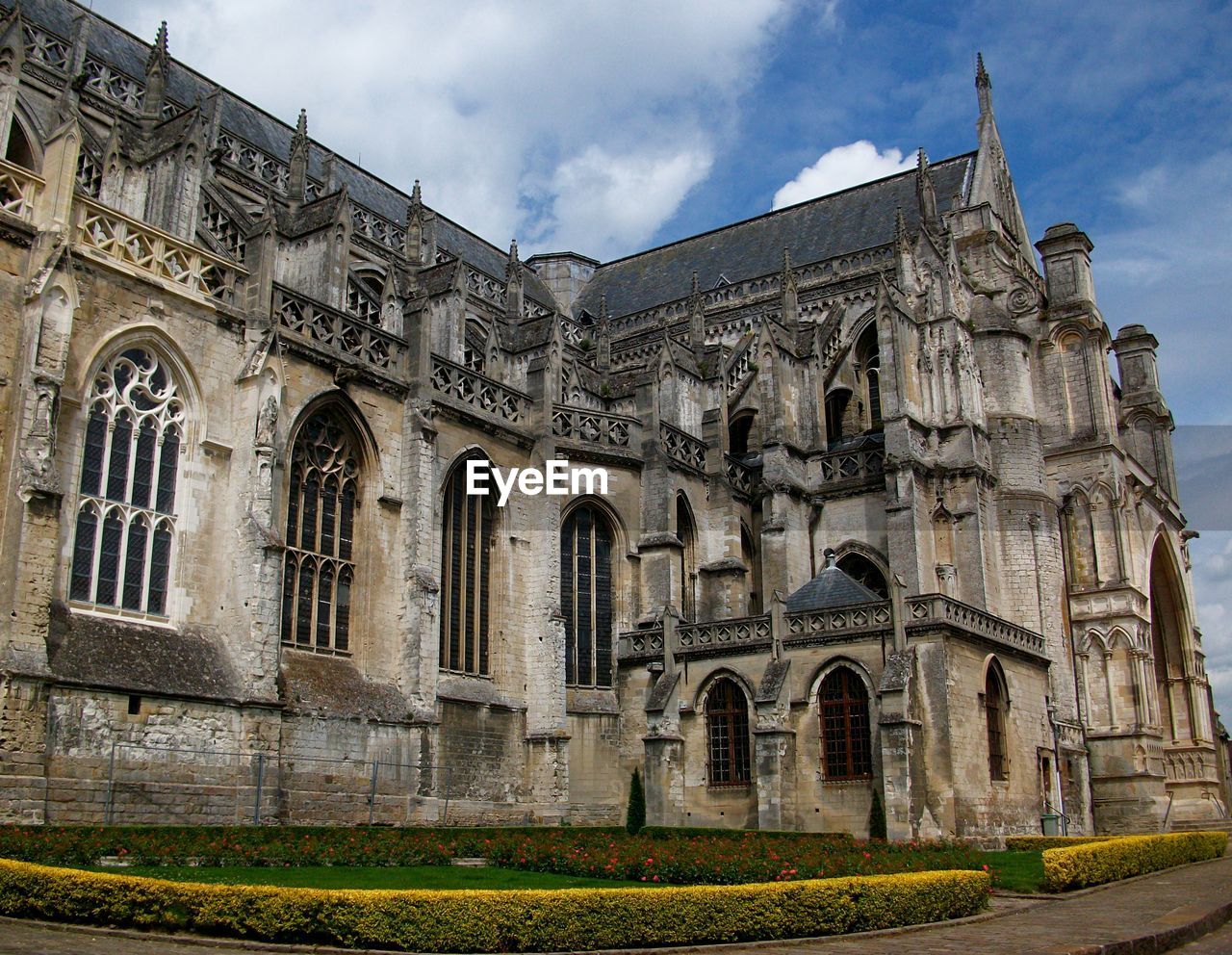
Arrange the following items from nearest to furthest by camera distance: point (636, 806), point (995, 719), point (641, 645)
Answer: point (995, 719), point (636, 806), point (641, 645)

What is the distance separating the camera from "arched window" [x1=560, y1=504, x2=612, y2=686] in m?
29.3

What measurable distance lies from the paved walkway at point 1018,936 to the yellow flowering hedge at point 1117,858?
15.3 inches

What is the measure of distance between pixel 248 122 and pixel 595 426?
16.2 meters

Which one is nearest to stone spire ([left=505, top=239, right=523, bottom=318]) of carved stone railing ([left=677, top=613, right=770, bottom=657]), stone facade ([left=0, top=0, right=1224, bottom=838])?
stone facade ([left=0, top=0, right=1224, bottom=838])

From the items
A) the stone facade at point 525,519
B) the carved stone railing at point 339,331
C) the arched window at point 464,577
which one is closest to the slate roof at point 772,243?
the stone facade at point 525,519

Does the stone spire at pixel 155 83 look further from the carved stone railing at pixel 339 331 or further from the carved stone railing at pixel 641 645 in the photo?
the carved stone railing at pixel 641 645

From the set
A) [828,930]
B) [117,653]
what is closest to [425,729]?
[117,653]

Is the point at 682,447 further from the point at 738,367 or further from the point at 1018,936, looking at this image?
the point at 1018,936

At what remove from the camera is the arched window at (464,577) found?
26.2 metres

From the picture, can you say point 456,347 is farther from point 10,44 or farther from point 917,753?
point 917,753

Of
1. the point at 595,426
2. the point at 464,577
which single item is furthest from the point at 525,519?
the point at 595,426

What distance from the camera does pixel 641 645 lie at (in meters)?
29.4

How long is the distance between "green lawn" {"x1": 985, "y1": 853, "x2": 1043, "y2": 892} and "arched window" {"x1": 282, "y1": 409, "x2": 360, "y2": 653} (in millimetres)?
12782

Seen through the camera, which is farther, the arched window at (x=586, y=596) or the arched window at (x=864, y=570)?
the arched window at (x=864, y=570)
